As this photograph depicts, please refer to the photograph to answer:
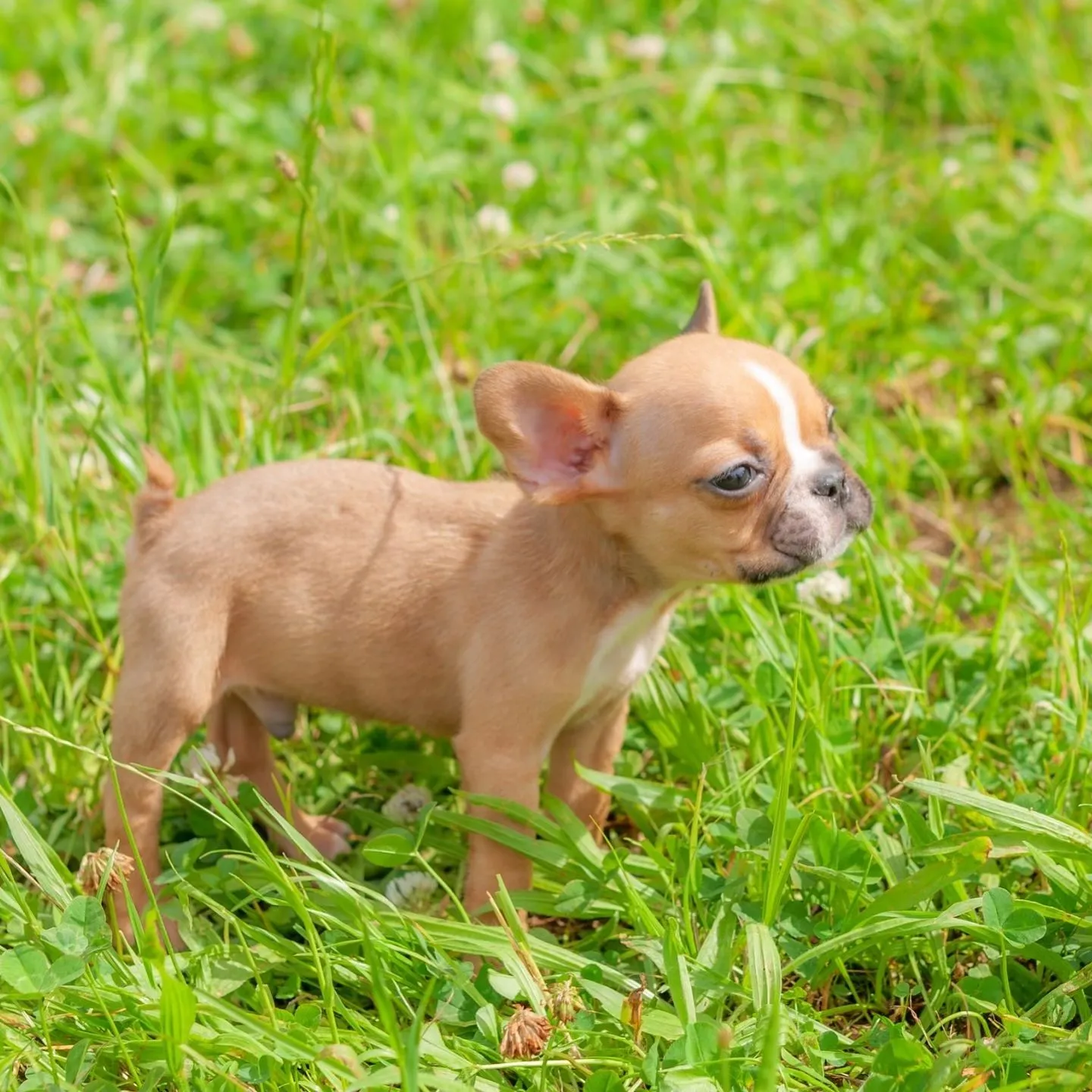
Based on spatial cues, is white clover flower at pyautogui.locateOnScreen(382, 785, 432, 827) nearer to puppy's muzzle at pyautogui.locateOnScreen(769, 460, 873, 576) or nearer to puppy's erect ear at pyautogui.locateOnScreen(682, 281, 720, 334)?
puppy's muzzle at pyautogui.locateOnScreen(769, 460, 873, 576)

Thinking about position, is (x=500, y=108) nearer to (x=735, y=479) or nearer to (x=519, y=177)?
(x=519, y=177)

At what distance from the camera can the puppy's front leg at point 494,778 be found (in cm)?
376

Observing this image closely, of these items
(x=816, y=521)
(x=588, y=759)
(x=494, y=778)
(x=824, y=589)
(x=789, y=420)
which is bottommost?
(x=588, y=759)

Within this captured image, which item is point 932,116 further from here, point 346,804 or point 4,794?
point 4,794

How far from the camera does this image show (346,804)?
4.34 m

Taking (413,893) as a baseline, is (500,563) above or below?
above

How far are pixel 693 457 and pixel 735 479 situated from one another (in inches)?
4.3

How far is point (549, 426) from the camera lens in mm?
3709

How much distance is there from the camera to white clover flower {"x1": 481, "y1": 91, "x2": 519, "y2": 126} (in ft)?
22.3

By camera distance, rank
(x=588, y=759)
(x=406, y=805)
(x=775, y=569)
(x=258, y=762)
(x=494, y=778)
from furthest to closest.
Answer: (x=258, y=762), (x=406, y=805), (x=588, y=759), (x=494, y=778), (x=775, y=569)

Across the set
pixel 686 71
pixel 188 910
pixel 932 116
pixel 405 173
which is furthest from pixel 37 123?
pixel 188 910

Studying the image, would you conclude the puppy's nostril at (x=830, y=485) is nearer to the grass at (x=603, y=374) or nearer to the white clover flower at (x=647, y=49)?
the grass at (x=603, y=374)

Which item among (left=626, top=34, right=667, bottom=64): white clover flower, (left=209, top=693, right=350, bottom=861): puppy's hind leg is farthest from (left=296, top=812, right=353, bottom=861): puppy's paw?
(left=626, top=34, right=667, bottom=64): white clover flower

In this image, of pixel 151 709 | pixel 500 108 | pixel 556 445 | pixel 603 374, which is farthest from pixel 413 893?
pixel 500 108
